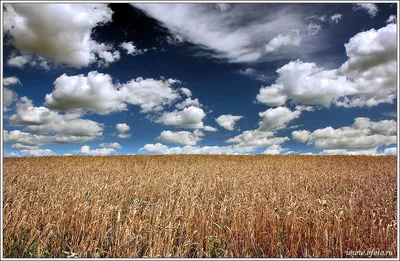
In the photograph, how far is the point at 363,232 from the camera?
4945mm

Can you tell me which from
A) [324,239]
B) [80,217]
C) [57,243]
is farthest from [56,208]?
[324,239]

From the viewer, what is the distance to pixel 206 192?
352 inches

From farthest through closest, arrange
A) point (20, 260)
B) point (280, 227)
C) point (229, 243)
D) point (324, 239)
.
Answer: point (280, 227) → point (229, 243) → point (324, 239) → point (20, 260)

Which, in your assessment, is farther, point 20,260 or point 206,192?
point 206,192

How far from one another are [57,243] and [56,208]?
4.28 ft

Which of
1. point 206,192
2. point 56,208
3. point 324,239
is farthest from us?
point 206,192

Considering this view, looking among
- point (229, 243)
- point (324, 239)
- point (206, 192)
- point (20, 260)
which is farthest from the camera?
point (206, 192)

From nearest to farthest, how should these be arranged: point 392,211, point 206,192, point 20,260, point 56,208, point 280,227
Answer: point 20,260, point 280,227, point 56,208, point 392,211, point 206,192

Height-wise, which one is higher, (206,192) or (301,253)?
(206,192)

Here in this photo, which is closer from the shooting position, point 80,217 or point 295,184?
Answer: point 80,217

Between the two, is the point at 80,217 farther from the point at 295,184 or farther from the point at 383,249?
the point at 295,184

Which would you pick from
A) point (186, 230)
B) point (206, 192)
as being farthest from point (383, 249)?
point (206, 192)

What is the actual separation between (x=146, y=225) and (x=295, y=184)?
740 centimetres

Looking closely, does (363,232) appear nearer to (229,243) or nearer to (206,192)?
(229,243)
